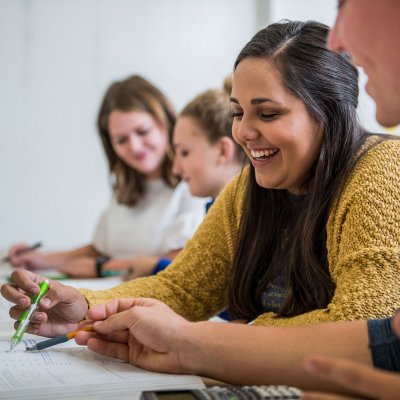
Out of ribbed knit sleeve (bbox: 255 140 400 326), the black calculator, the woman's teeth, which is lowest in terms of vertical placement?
the black calculator

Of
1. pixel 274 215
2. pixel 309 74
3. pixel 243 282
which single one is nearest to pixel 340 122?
pixel 309 74

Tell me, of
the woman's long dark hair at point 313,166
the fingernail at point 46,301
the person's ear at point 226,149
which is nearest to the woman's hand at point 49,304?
the fingernail at point 46,301

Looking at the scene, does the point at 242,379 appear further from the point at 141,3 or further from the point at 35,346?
the point at 141,3

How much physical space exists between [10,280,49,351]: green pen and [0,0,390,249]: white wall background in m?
2.26

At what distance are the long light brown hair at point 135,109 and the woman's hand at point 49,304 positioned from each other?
124 centimetres

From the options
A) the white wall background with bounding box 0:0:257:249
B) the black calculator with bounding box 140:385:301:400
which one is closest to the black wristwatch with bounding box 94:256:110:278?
the white wall background with bounding box 0:0:257:249

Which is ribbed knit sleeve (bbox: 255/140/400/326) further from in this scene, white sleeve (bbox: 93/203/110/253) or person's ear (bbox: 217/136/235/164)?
white sleeve (bbox: 93/203/110/253)

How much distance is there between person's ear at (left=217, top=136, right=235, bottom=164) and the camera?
197cm

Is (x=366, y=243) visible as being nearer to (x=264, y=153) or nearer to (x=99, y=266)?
(x=264, y=153)

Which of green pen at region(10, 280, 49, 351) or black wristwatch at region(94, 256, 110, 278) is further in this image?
black wristwatch at region(94, 256, 110, 278)

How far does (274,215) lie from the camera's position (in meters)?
1.28

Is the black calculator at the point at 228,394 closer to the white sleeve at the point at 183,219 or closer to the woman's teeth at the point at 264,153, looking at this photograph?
the woman's teeth at the point at 264,153

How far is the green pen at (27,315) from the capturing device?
105 cm

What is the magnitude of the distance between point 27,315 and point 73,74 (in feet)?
8.03
